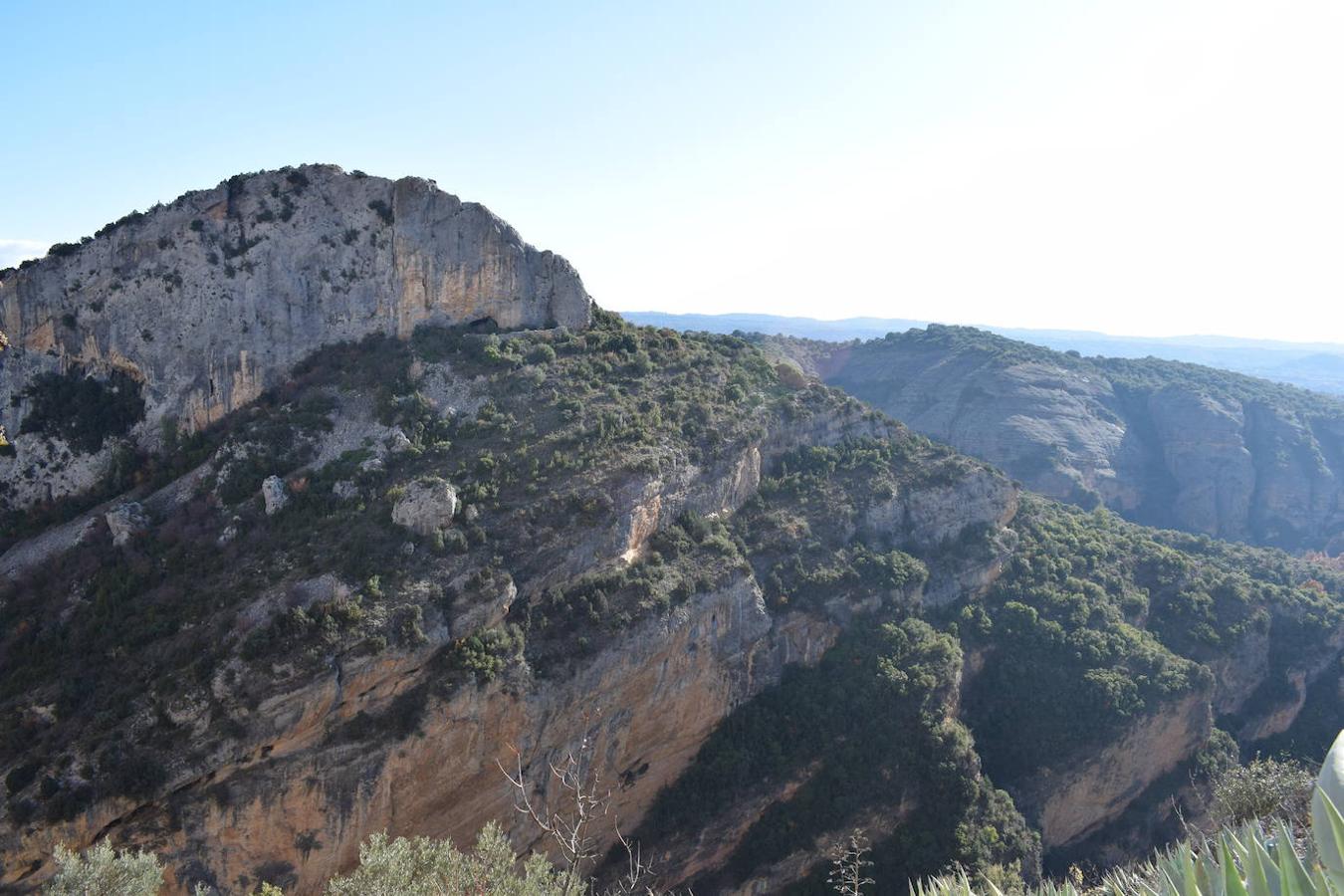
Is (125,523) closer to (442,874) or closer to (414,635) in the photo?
(414,635)

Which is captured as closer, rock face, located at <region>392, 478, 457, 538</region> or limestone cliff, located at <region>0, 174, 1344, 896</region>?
limestone cliff, located at <region>0, 174, 1344, 896</region>

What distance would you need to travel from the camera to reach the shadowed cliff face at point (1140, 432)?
90.7 meters

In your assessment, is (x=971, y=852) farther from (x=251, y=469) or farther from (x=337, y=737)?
(x=251, y=469)

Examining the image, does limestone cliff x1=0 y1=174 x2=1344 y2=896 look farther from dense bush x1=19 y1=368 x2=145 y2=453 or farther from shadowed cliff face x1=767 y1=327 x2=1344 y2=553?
shadowed cliff face x1=767 y1=327 x2=1344 y2=553

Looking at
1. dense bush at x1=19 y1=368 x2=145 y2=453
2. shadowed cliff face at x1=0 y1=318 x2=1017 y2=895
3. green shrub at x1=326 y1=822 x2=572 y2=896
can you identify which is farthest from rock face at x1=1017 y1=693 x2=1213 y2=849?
dense bush at x1=19 y1=368 x2=145 y2=453

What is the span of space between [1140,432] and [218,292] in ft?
357

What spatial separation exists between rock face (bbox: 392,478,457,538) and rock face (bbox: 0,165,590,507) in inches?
546

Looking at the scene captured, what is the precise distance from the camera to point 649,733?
31.3 m

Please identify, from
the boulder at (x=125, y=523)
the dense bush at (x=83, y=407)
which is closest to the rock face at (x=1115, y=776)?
the boulder at (x=125, y=523)

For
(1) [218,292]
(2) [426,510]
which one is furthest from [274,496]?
(1) [218,292]

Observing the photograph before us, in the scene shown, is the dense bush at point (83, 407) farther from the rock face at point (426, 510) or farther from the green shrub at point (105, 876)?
the green shrub at point (105, 876)

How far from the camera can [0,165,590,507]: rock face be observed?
3703cm

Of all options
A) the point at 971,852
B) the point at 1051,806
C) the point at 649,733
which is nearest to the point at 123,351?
the point at 649,733

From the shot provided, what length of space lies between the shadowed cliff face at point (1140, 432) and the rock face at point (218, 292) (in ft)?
213
